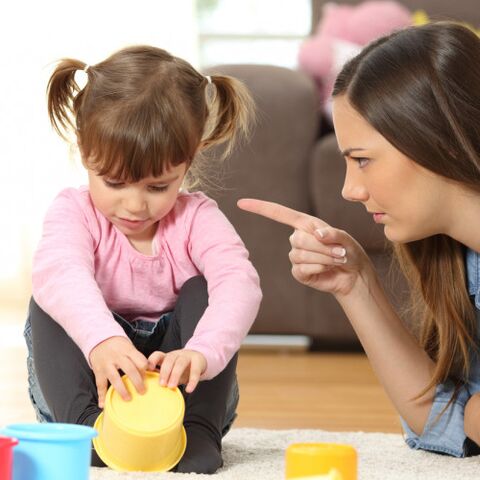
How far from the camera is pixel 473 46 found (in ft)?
3.89

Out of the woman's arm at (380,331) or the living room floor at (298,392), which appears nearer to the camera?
the woman's arm at (380,331)

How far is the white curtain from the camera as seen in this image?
131 inches

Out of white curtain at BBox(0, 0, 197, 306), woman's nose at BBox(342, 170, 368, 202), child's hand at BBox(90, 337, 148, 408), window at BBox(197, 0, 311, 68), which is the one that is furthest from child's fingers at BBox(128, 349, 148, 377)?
window at BBox(197, 0, 311, 68)

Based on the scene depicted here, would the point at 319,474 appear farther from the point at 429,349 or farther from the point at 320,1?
the point at 320,1

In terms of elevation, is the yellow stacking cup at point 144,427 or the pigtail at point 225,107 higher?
the pigtail at point 225,107

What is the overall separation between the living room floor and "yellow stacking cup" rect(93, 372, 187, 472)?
515mm

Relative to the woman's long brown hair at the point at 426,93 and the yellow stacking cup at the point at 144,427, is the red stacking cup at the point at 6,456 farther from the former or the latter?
the woman's long brown hair at the point at 426,93

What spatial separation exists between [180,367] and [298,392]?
84cm

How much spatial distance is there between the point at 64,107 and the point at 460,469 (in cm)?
69

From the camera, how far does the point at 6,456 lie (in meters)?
0.82

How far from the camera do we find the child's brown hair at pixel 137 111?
1.19 m

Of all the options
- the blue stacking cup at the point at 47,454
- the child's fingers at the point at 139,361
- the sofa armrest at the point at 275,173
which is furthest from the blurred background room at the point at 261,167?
the blue stacking cup at the point at 47,454

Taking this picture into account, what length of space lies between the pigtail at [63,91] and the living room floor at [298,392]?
521mm

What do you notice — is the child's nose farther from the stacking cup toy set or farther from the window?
the window
